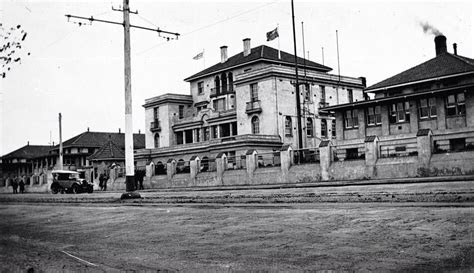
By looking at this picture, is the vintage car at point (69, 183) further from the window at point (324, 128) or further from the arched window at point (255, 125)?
the window at point (324, 128)

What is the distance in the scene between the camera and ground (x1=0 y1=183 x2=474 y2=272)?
697cm

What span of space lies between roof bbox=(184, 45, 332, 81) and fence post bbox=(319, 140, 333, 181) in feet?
92.2

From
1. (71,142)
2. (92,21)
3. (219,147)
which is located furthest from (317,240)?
(71,142)

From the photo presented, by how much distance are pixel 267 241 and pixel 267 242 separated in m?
0.09

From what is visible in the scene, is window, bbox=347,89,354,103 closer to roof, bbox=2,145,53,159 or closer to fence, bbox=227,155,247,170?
fence, bbox=227,155,247,170

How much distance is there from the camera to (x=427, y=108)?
40.2m

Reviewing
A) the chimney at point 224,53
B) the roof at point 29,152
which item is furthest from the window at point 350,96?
the roof at point 29,152

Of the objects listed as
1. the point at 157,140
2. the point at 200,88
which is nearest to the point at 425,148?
the point at 200,88

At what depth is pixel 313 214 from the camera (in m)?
11.4

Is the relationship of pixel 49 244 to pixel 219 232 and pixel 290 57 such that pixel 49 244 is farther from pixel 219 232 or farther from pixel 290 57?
pixel 290 57

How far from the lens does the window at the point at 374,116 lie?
43.6m

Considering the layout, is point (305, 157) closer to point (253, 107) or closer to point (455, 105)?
point (455, 105)

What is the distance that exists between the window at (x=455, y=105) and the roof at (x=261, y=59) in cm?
2386

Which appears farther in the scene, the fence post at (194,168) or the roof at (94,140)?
the roof at (94,140)
